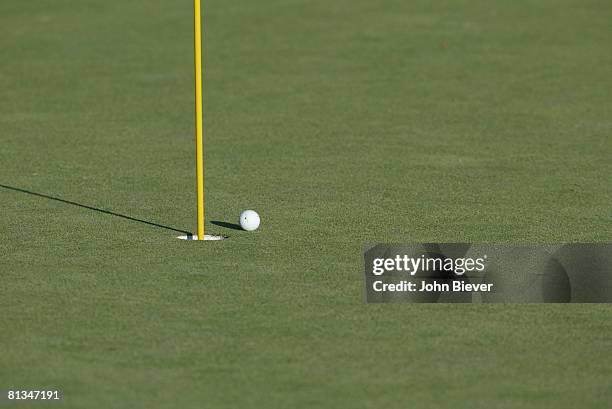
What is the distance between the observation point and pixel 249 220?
497 inches

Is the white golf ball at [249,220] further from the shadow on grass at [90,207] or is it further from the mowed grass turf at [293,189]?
the shadow on grass at [90,207]

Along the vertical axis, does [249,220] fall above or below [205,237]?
above

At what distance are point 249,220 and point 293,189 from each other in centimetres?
206

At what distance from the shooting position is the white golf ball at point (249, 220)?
497 inches

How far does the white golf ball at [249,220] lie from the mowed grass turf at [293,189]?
0.70 ft

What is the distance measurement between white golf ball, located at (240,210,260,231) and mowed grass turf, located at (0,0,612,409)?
0.70 ft

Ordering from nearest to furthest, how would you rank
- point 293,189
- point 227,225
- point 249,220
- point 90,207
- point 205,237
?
point 205,237, point 249,220, point 227,225, point 90,207, point 293,189

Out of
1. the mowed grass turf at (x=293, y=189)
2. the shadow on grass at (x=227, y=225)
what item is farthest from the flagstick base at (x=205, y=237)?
the shadow on grass at (x=227, y=225)

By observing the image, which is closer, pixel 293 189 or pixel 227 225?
pixel 227 225

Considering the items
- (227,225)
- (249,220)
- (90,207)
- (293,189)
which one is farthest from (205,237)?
(293,189)

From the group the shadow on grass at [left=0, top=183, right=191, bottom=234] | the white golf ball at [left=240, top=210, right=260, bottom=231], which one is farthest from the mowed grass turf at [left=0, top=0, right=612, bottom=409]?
the white golf ball at [left=240, top=210, right=260, bottom=231]

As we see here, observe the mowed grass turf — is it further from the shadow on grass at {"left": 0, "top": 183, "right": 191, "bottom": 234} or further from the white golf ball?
the white golf ball

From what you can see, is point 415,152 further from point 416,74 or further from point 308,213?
point 416,74

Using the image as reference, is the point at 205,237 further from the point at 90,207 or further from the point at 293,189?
the point at 293,189
